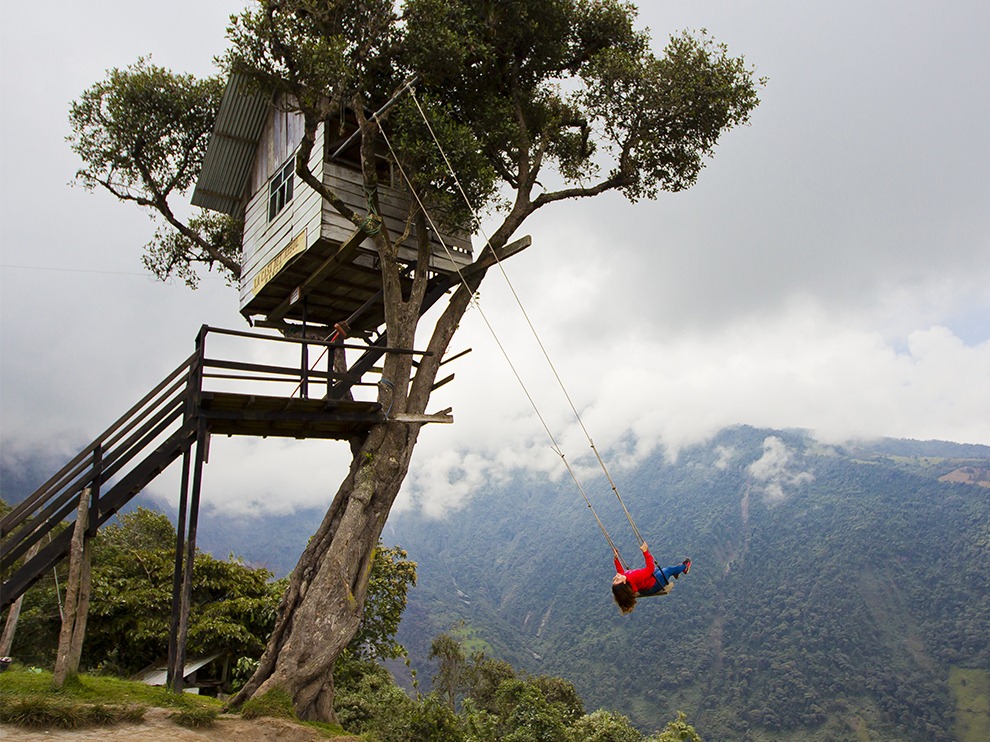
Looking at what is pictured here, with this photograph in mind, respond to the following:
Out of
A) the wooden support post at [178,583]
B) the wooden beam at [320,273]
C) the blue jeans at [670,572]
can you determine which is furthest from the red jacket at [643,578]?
the wooden beam at [320,273]

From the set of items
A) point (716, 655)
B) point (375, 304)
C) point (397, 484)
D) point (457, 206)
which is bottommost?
point (716, 655)

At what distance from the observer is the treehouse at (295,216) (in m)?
15.5

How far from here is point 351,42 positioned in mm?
15094

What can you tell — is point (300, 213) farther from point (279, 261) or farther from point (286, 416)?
point (286, 416)

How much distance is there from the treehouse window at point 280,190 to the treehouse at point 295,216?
0.08ft

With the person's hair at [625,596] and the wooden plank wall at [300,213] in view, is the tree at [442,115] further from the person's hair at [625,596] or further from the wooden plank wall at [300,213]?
the person's hair at [625,596]

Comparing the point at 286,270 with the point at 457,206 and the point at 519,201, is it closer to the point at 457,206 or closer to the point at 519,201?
the point at 457,206

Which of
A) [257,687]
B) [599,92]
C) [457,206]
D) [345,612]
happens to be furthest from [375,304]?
[257,687]

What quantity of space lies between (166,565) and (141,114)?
14166 millimetres

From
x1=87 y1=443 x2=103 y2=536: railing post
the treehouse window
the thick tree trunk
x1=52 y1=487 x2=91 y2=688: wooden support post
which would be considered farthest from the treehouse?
x1=52 y1=487 x2=91 y2=688: wooden support post

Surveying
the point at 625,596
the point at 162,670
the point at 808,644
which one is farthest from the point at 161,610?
the point at 808,644

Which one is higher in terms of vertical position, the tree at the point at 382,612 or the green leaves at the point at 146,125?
the green leaves at the point at 146,125

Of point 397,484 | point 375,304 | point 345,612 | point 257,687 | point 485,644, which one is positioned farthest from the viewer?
point 485,644

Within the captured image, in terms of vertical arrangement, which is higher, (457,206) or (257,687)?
(457,206)
